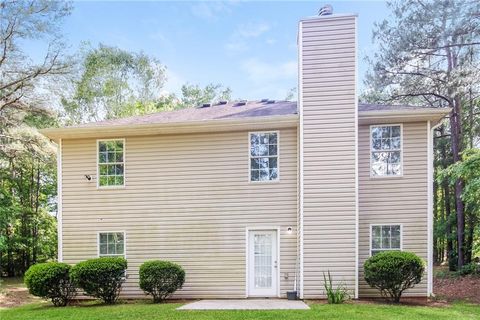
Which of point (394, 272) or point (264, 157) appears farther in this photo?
point (264, 157)

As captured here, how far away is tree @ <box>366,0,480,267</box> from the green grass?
604 centimetres

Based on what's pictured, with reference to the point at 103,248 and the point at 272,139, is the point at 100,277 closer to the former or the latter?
the point at 103,248

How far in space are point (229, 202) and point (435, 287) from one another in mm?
7384

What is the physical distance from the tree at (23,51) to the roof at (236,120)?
18.4 feet

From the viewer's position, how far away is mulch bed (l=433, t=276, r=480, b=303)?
8586 millimetres

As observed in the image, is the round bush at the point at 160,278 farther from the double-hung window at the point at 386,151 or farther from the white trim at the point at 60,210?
the double-hung window at the point at 386,151

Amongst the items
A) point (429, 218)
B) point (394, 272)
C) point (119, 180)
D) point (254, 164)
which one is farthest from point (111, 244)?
point (429, 218)

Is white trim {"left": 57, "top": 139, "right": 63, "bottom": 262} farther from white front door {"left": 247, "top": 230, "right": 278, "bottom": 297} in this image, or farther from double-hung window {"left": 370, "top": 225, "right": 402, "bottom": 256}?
double-hung window {"left": 370, "top": 225, "right": 402, "bottom": 256}

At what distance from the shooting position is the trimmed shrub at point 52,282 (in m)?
7.92

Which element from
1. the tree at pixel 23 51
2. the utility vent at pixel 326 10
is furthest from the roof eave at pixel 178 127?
the tree at pixel 23 51

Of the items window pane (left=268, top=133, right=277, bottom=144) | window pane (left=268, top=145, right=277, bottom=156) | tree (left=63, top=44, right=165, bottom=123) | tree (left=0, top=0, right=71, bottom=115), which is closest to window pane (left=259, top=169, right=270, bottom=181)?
window pane (left=268, top=145, right=277, bottom=156)

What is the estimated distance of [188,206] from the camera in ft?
29.6

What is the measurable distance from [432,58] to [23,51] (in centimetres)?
1589

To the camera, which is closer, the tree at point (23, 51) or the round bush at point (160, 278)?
the round bush at point (160, 278)
